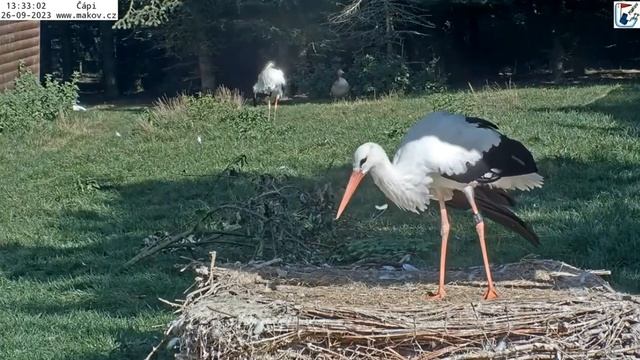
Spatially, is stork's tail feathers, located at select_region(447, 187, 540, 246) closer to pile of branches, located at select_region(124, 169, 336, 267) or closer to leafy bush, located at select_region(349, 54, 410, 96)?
pile of branches, located at select_region(124, 169, 336, 267)

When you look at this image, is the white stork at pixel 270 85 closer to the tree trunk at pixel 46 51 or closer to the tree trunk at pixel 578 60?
the tree trunk at pixel 578 60

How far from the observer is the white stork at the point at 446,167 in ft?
17.9

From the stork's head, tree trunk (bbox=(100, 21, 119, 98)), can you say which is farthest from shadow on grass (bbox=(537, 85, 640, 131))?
tree trunk (bbox=(100, 21, 119, 98))

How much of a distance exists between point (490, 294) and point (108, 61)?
988 inches

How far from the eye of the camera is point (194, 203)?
10.3 metres

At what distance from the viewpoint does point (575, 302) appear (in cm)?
475

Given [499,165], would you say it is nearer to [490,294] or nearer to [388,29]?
[490,294]

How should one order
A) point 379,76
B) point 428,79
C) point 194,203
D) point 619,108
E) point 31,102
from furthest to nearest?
point 428,79, point 379,76, point 31,102, point 619,108, point 194,203

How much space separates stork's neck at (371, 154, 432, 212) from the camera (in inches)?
215

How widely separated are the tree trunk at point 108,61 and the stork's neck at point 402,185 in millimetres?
24346

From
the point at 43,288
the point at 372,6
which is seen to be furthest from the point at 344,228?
the point at 372,6

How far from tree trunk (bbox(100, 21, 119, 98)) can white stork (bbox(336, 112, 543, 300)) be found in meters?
24.1

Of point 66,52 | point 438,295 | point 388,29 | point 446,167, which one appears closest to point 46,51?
point 66,52

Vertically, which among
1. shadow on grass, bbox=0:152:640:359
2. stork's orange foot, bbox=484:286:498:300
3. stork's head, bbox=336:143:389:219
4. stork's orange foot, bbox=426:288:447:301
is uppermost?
stork's head, bbox=336:143:389:219
